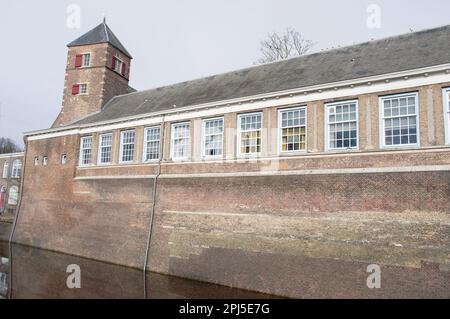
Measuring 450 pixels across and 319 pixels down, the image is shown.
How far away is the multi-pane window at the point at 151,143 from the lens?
18594mm

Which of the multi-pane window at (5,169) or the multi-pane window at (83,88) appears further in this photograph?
the multi-pane window at (5,169)

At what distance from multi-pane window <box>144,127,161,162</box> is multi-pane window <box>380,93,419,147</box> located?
10583mm

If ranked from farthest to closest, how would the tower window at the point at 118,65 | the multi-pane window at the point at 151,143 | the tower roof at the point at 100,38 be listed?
the tower window at the point at 118,65, the tower roof at the point at 100,38, the multi-pane window at the point at 151,143

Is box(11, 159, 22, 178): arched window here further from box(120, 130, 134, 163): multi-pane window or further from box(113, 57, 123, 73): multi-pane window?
box(120, 130, 134, 163): multi-pane window

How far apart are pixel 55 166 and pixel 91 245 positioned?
21.3 ft

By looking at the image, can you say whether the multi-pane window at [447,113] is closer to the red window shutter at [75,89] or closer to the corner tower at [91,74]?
the corner tower at [91,74]

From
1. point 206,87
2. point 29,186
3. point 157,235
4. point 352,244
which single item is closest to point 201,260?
point 157,235

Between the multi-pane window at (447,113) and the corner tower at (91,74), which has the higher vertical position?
the corner tower at (91,74)

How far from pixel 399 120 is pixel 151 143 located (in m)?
11.6

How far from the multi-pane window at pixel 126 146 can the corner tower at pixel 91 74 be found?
674 centimetres

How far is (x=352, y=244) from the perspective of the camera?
12.1m

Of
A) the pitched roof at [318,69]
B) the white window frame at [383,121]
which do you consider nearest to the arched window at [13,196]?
the pitched roof at [318,69]

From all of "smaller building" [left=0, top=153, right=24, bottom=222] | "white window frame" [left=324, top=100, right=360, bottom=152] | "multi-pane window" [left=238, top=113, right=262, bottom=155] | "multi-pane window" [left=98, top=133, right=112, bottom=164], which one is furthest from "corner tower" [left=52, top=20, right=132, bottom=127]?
"white window frame" [left=324, top=100, right=360, bottom=152]

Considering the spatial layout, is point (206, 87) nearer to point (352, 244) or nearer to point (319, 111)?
point (319, 111)
